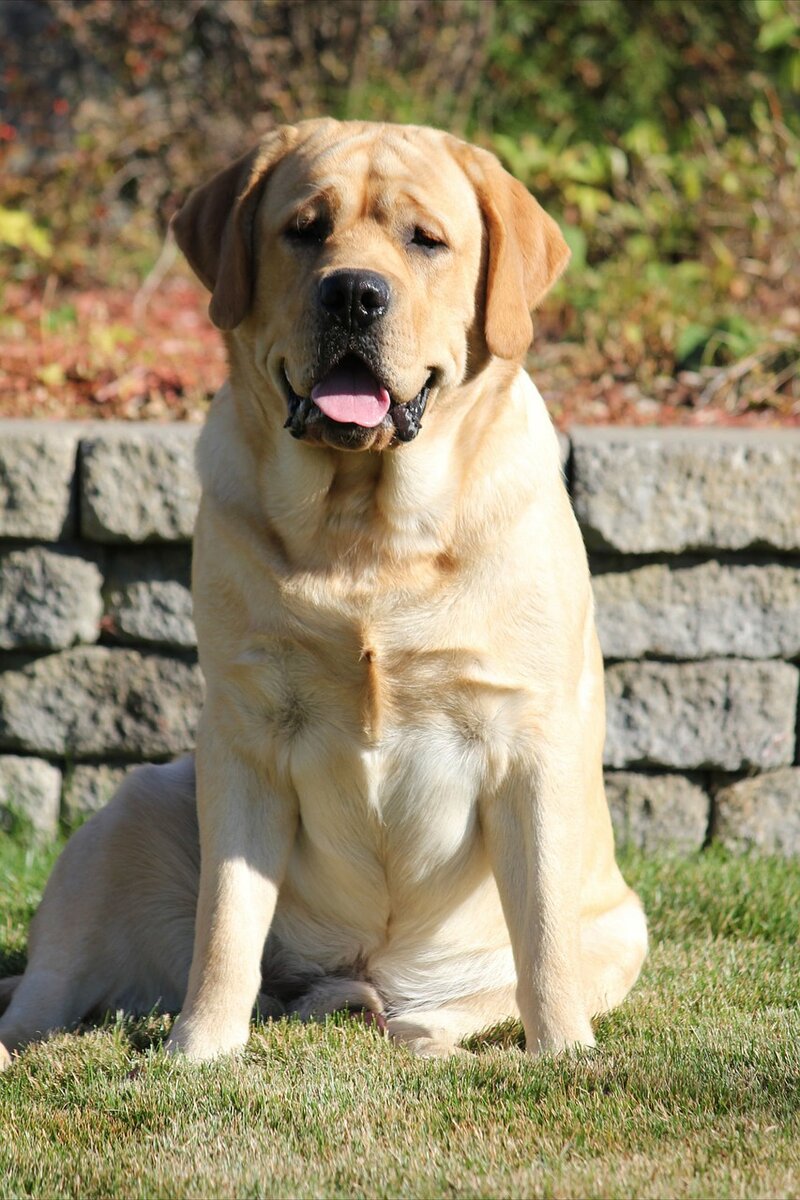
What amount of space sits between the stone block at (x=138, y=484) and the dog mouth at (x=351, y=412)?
4.90 feet

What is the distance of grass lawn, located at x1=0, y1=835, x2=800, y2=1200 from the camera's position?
2.35m

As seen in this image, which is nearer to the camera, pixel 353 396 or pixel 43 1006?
pixel 353 396

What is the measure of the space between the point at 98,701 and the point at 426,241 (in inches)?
82.0

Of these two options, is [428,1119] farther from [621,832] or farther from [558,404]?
[558,404]

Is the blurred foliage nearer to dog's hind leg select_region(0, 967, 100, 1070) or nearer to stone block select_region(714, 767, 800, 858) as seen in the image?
stone block select_region(714, 767, 800, 858)

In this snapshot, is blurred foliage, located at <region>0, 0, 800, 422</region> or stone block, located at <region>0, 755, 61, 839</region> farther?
blurred foliage, located at <region>0, 0, 800, 422</region>

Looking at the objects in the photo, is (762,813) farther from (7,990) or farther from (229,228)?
(229,228)

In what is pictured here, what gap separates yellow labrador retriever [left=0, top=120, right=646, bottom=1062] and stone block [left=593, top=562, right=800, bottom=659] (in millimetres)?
1215

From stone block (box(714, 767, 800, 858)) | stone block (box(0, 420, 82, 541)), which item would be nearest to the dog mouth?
stone block (box(0, 420, 82, 541))

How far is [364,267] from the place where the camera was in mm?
2900

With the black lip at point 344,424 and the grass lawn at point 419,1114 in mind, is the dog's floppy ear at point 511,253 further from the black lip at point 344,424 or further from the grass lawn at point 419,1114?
the grass lawn at point 419,1114

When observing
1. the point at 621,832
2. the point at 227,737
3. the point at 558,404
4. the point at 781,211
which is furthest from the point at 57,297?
the point at 227,737

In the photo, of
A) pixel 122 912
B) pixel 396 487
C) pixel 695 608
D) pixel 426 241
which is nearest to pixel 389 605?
pixel 396 487

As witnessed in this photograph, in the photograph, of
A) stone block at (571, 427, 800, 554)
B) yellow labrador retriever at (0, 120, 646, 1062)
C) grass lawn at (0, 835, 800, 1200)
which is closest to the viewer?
grass lawn at (0, 835, 800, 1200)
